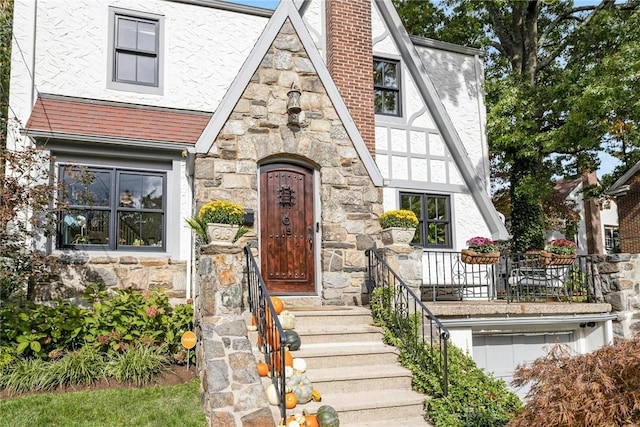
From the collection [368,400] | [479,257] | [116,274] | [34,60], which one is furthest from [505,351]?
[34,60]

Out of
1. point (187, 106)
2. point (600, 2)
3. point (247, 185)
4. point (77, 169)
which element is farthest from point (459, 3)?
point (77, 169)

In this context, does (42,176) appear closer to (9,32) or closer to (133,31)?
(133,31)

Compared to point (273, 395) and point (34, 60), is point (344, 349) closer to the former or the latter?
point (273, 395)

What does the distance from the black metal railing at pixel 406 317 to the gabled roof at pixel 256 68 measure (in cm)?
174

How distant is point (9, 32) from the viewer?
34.2 ft

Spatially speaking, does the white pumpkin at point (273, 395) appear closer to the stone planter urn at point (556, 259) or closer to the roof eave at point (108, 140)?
the roof eave at point (108, 140)

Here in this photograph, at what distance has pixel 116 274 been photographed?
8.45 m

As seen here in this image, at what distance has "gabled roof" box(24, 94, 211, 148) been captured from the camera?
827 cm

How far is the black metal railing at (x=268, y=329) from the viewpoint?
199 inches

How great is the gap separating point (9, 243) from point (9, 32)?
5.09 metres

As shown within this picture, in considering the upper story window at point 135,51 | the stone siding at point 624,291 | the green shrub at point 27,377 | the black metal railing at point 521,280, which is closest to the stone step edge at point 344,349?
the black metal railing at point 521,280

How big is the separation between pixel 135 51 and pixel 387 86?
5163 millimetres

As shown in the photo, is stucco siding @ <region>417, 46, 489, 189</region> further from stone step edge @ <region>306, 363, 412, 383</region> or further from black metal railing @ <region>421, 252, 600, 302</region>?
stone step edge @ <region>306, 363, 412, 383</region>

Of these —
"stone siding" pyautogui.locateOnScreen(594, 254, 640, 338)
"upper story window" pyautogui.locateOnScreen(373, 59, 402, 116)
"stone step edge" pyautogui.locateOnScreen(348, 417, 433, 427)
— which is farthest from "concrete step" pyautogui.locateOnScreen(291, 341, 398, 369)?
"upper story window" pyautogui.locateOnScreen(373, 59, 402, 116)
